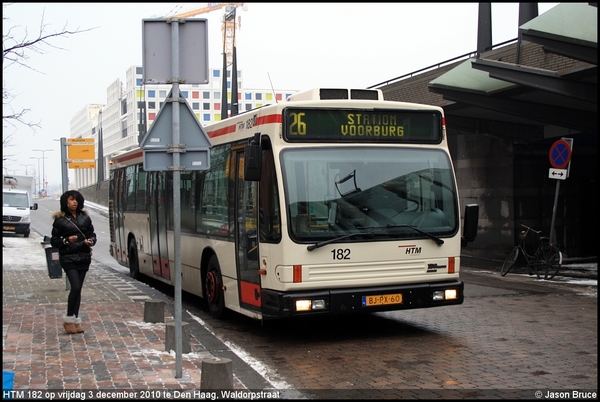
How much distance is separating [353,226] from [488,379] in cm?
250

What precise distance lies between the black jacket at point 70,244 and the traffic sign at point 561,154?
1122 centimetres

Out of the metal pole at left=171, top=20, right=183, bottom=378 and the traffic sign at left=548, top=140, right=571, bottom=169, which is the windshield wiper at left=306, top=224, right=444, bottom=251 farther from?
the traffic sign at left=548, top=140, right=571, bottom=169

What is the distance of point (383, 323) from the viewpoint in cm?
1055

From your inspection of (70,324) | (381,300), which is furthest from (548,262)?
(70,324)

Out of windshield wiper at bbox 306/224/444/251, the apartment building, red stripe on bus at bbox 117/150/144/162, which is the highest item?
the apartment building

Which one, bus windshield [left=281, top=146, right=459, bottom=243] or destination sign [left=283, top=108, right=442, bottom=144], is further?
destination sign [left=283, top=108, right=442, bottom=144]

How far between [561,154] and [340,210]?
9.62m

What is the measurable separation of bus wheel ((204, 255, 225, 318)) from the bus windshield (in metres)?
2.49

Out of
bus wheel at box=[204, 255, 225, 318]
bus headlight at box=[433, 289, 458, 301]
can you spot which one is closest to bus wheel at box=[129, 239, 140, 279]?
bus wheel at box=[204, 255, 225, 318]

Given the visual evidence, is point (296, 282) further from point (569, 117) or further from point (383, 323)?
point (569, 117)

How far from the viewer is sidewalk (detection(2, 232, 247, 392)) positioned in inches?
263

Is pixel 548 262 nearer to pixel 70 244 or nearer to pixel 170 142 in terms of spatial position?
pixel 70 244

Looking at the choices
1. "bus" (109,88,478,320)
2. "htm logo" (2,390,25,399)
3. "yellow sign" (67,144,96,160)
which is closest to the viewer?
"htm logo" (2,390,25,399)

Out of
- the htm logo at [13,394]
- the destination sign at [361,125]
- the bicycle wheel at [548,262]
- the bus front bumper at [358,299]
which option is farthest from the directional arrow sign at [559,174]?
the htm logo at [13,394]
